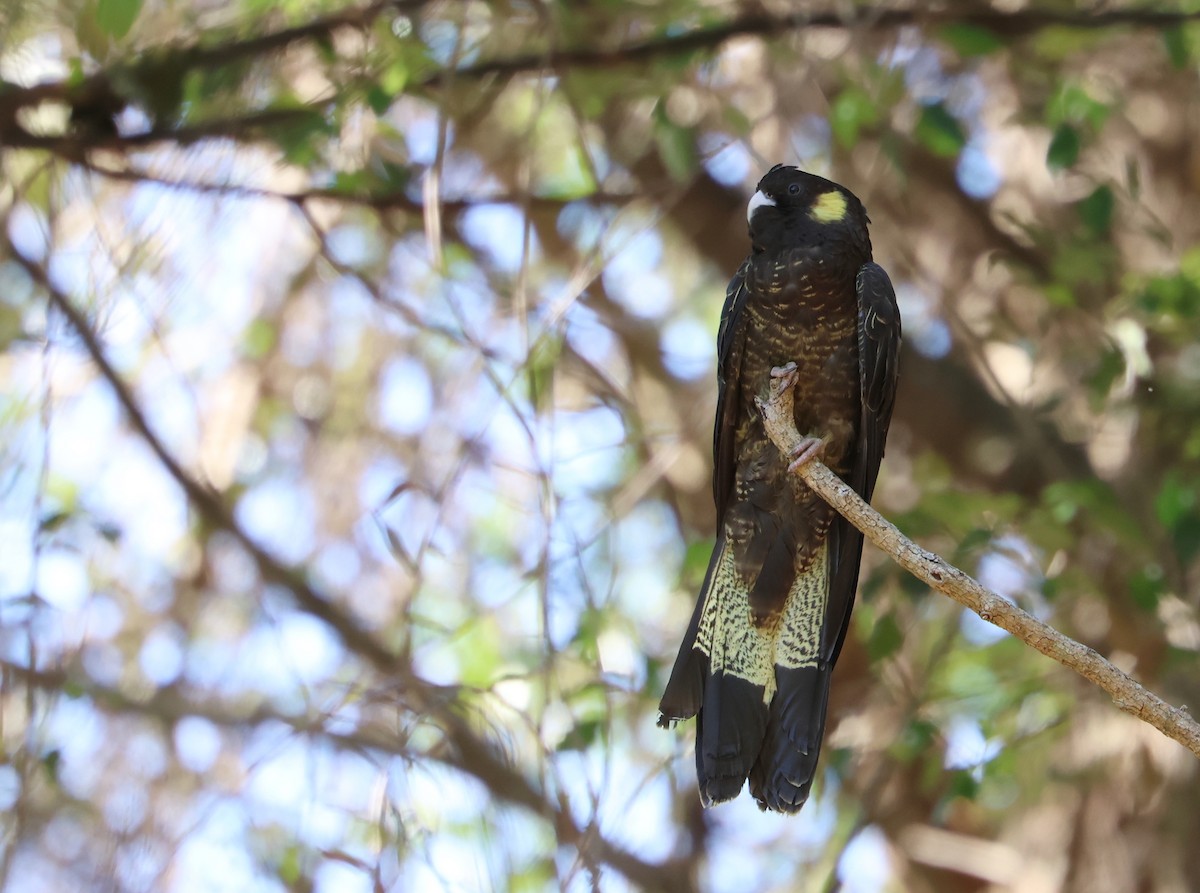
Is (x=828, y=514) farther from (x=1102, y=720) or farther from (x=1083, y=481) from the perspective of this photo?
(x=1102, y=720)

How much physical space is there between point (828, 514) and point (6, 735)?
239cm

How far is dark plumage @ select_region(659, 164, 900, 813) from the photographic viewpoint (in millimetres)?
3178

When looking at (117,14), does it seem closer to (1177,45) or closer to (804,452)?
A: (804,452)

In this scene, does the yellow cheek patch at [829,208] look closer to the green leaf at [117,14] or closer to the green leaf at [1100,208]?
the green leaf at [1100,208]

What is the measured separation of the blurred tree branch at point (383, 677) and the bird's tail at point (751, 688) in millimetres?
371


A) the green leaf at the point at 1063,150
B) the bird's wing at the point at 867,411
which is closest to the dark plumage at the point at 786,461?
the bird's wing at the point at 867,411

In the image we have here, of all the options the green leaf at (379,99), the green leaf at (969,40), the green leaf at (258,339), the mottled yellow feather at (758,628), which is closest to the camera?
the mottled yellow feather at (758,628)

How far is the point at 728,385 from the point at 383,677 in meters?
1.69

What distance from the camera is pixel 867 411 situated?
130 inches

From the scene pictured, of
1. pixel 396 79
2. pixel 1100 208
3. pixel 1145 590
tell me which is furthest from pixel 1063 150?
pixel 396 79

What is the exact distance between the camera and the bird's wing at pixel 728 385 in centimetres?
340

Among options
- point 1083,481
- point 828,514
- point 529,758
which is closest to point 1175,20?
point 1083,481

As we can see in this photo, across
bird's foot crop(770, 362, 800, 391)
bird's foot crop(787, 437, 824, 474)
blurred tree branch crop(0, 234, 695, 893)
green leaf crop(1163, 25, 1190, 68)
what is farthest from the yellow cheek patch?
blurred tree branch crop(0, 234, 695, 893)

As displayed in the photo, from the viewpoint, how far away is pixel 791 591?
11.3 ft
